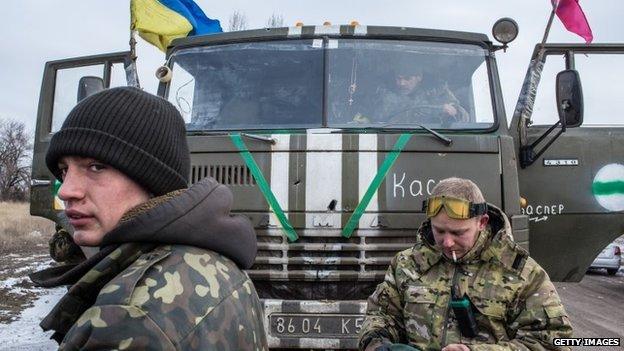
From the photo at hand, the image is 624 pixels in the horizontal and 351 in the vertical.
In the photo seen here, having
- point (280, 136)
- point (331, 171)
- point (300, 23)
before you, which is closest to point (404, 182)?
point (331, 171)

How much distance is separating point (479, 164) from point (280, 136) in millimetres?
1251

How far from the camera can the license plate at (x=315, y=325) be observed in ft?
11.3

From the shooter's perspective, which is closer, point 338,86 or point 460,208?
point 460,208

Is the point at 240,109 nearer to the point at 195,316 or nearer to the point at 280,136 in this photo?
the point at 280,136

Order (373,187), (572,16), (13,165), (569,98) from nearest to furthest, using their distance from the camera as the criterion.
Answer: (373,187) < (569,98) < (572,16) < (13,165)

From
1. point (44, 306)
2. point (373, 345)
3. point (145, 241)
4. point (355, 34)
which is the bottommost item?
point (44, 306)

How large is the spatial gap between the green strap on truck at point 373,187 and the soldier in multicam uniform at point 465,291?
0.88 meters

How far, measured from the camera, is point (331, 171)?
3.66m

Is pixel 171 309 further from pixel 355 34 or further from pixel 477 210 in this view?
pixel 355 34

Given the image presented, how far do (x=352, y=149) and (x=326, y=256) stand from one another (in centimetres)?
68

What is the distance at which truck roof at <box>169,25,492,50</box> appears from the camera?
4.27 meters

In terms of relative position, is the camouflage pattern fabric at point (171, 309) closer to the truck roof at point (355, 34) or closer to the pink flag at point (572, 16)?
the truck roof at point (355, 34)

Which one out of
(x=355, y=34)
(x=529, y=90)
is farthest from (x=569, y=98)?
(x=355, y=34)

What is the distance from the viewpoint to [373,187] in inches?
143
